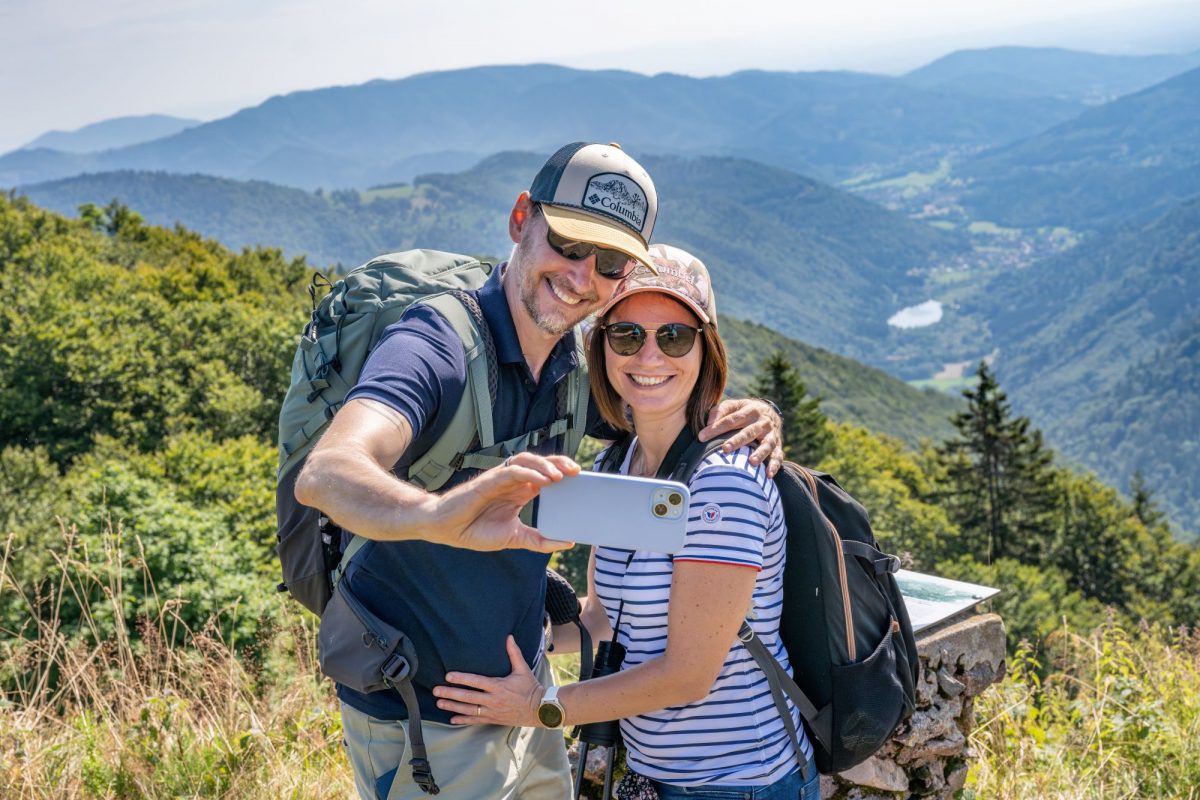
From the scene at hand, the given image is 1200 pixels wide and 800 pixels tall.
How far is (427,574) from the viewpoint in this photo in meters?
2.06

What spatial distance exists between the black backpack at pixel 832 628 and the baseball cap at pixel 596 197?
0.54 metres

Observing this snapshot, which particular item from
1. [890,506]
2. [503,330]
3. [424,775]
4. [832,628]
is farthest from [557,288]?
[890,506]

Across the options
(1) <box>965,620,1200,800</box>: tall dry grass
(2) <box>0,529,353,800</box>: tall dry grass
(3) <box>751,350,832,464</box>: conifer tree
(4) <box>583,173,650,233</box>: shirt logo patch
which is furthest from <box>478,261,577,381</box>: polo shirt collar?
(3) <box>751,350,832,464</box>: conifer tree

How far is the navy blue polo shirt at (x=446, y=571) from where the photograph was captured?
6.39ft

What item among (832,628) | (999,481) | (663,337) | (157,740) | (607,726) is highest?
(663,337)

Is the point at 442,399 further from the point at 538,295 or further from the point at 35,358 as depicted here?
the point at 35,358

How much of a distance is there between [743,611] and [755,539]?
17 cm

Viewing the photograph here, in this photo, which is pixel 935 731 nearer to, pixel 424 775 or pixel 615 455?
pixel 615 455

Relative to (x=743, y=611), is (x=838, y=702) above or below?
below

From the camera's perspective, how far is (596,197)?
2.29 meters

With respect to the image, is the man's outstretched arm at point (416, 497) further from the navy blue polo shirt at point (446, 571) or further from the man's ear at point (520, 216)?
the man's ear at point (520, 216)

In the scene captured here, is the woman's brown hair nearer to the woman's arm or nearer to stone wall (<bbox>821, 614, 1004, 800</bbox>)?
the woman's arm

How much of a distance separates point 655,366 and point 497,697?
87 cm

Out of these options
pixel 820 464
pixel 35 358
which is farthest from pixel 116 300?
pixel 820 464
